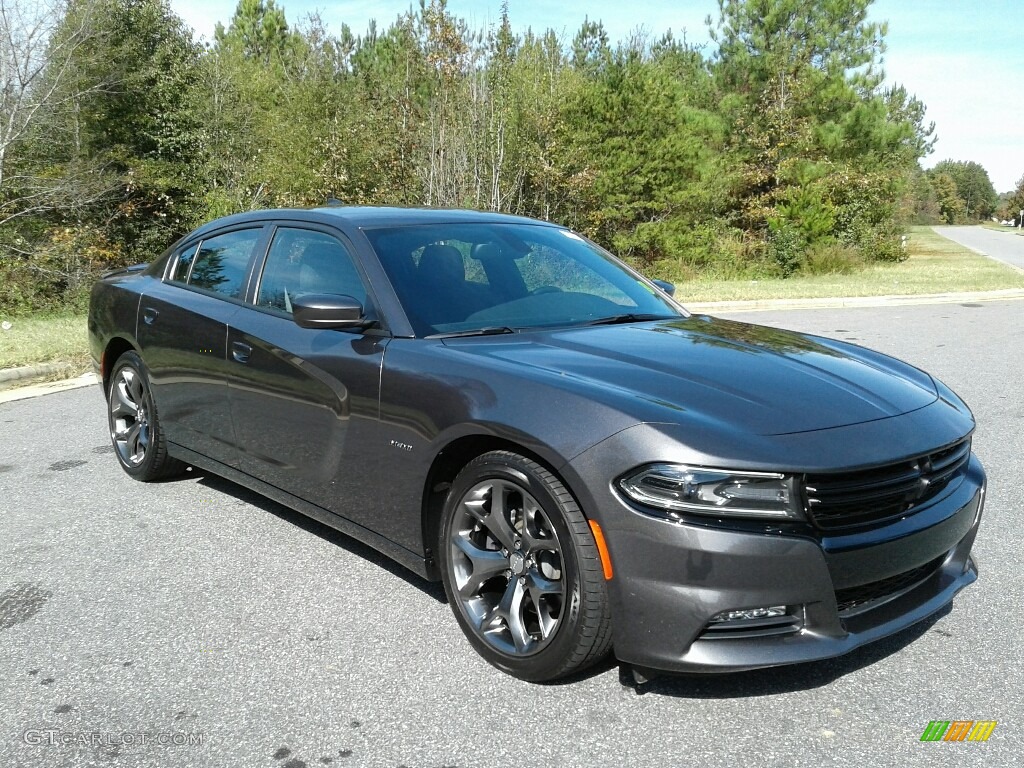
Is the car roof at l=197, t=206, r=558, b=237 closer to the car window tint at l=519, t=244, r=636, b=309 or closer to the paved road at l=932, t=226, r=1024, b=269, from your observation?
the car window tint at l=519, t=244, r=636, b=309

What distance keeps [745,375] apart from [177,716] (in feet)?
6.89

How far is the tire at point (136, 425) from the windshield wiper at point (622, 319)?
8.51 ft

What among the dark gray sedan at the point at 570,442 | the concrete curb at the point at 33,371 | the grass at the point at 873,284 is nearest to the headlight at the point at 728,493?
the dark gray sedan at the point at 570,442

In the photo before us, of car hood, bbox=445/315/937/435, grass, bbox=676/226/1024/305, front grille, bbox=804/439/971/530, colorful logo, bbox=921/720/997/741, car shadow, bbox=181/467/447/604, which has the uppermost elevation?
car hood, bbox=445/315/937/435

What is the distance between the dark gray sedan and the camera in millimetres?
2613

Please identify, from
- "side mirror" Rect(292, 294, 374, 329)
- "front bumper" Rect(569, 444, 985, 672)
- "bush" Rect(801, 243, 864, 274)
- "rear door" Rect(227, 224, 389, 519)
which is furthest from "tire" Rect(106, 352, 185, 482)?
"bush" Rect(801, 243, 864, 274)

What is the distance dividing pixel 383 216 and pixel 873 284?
62.4ft

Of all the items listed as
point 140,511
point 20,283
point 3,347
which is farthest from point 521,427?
point 20,283

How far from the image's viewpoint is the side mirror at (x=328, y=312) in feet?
11.5

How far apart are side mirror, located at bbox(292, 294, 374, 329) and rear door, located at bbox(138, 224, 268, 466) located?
959 millimetres

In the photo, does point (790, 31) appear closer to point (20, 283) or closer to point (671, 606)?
point (20, 283)

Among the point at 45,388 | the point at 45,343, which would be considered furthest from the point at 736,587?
the point at 45,343

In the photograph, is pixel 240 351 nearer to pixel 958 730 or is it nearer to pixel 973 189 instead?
pixel 958 730

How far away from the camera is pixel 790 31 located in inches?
1191
